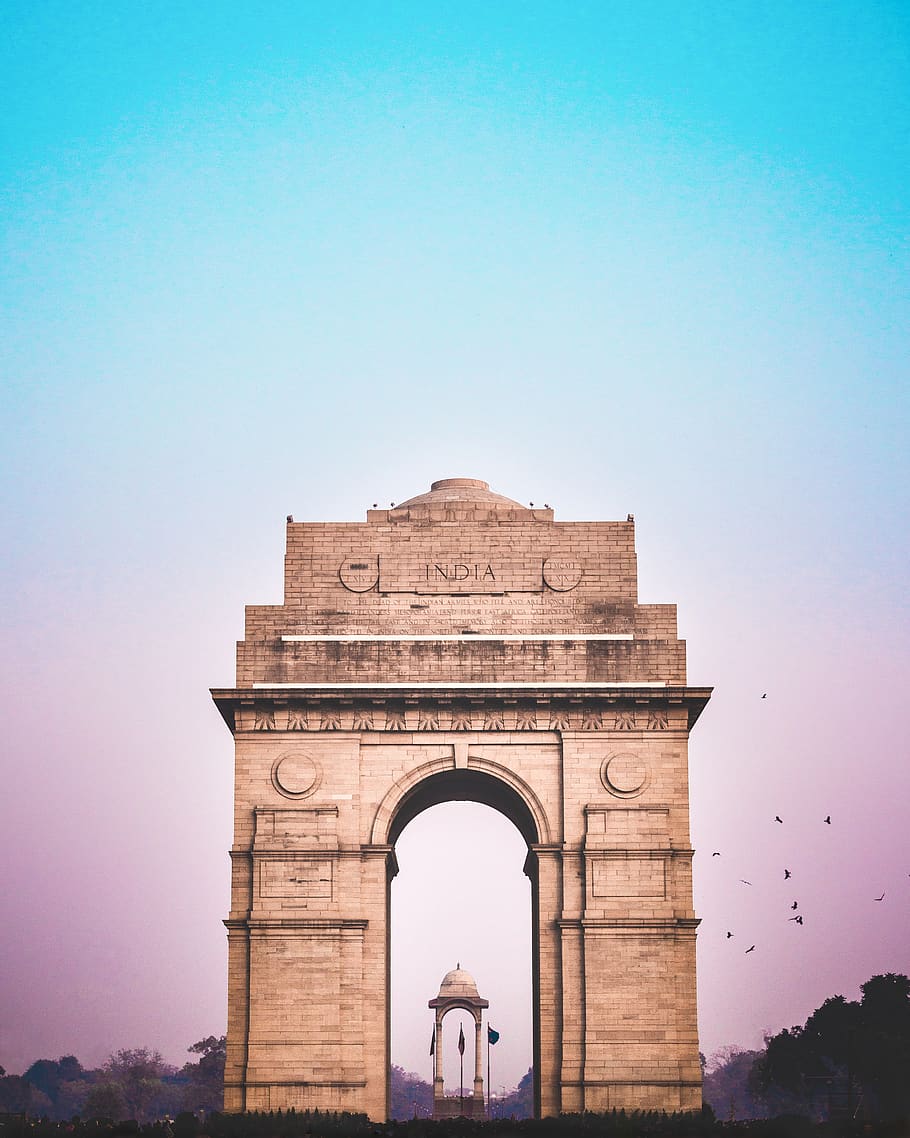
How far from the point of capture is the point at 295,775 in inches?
1668

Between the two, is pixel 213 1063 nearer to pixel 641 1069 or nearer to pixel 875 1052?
pixel 875 1052

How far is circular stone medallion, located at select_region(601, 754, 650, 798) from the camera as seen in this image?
42.4 meters

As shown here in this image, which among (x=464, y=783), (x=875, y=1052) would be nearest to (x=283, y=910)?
(x=464, y=783)

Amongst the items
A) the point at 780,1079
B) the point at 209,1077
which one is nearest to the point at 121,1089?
the point at 209,1077

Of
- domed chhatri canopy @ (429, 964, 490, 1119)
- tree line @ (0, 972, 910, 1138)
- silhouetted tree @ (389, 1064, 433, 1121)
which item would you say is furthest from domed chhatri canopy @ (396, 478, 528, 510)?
silhouetted tree @ (389, 1064, 433, 1121)

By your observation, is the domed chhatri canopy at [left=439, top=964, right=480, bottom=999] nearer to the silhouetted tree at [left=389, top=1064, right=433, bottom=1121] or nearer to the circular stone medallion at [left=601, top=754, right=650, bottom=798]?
the circular stone medallion at [left=601, top=754, right=650, bottom=798]

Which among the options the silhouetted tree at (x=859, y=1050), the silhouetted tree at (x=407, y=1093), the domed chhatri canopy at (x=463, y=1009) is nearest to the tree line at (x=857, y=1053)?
the silhouetted tree at (x=859, y=1050)

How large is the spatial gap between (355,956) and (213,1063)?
1758 inches

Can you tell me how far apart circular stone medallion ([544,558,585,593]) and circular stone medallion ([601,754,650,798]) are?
4320 millimetres

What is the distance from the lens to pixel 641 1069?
40406 mm

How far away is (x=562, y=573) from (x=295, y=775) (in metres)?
7.98

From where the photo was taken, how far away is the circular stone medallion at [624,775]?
4238cm

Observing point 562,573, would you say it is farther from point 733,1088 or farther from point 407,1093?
point 407,1093

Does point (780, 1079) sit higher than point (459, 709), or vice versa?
point (459, 709)
